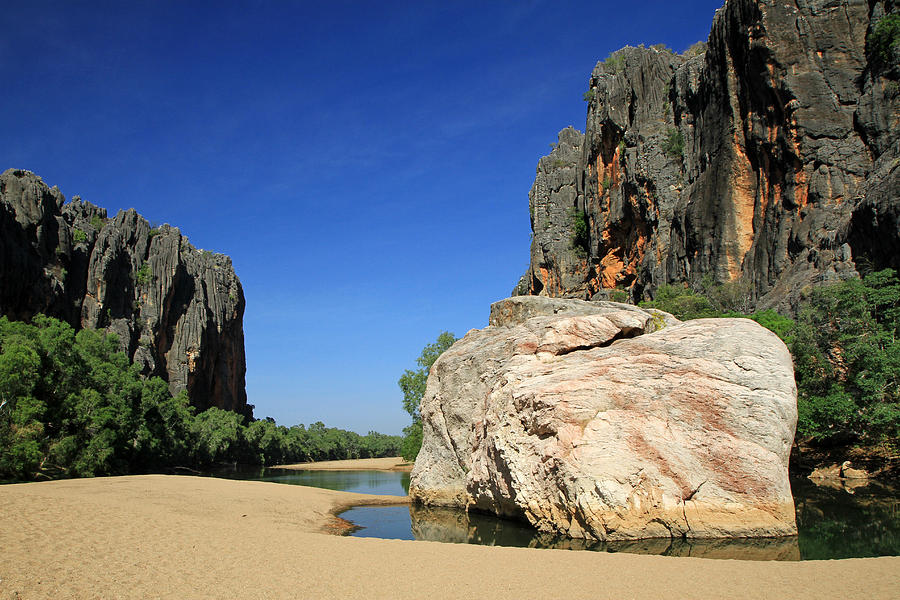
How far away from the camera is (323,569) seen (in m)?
9.86

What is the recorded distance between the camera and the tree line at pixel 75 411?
27.7 metres

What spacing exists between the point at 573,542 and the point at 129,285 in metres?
95.9

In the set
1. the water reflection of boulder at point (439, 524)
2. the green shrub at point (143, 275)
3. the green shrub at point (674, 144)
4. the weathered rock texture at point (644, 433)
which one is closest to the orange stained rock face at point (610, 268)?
the green shrub at point (674, 144)

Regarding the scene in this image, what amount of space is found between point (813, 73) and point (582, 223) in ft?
116

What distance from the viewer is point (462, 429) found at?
73.1ft

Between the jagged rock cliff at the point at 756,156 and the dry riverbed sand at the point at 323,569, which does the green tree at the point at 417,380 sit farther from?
the dry riverbed sand at the point at 323,569

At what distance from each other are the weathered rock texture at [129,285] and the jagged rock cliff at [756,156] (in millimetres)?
67134

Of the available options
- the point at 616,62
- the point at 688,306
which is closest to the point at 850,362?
the point at 688,306

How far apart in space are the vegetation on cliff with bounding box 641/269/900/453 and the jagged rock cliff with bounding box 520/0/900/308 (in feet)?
15.0

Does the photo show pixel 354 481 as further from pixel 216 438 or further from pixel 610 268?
pixel 610 268

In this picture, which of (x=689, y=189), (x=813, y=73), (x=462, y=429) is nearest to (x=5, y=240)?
(x=462, y=429)

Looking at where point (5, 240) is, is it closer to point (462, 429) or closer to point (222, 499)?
point (222, 499)

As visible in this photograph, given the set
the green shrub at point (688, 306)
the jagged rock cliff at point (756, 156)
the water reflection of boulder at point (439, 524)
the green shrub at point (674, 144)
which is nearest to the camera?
the water reflection of boulder at point (439, 524)

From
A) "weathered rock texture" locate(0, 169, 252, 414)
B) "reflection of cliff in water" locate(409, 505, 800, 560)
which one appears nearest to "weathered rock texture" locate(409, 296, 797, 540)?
"reflection of cliff in water" locate(409, 505, 800, 560)
